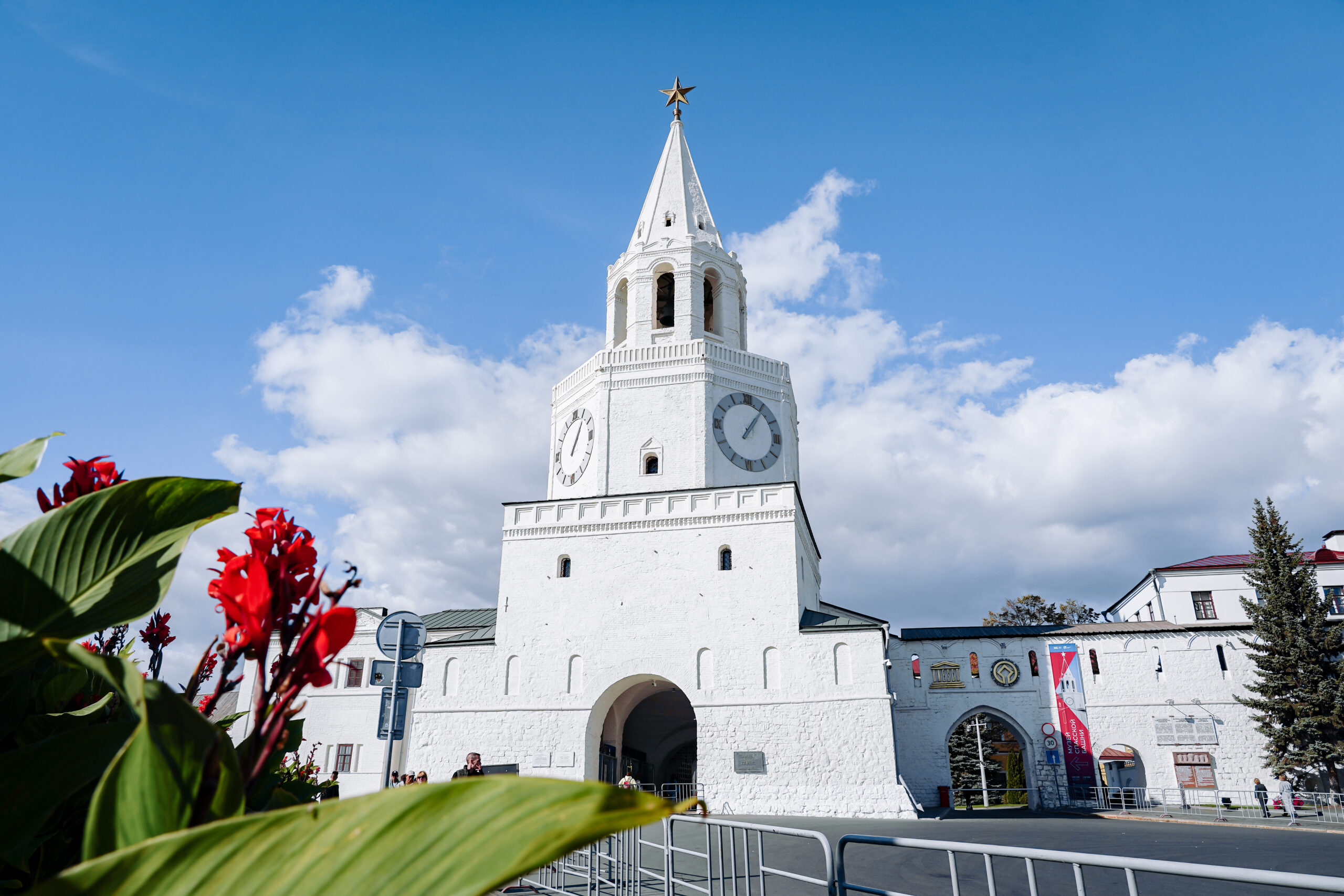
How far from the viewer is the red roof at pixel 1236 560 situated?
35844 millimetres

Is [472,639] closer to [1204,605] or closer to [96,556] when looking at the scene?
[96,556]

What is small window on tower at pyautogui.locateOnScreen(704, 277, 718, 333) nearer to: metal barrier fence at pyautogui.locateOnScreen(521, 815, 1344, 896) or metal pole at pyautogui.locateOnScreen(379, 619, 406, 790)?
metal barrier fence at pyautogui.locateOnScreen(521, 815, 1344, 896)

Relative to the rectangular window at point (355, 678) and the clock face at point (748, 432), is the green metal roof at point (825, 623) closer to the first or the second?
the clock face at point (748, 432)

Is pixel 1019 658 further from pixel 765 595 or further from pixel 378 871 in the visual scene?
pixel 378 871

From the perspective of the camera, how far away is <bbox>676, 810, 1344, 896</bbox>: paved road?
980 centimetres

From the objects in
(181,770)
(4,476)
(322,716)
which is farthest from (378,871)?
(322,716)

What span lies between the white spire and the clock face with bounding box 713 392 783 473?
6.17 metres

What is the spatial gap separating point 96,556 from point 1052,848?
16.5 metres

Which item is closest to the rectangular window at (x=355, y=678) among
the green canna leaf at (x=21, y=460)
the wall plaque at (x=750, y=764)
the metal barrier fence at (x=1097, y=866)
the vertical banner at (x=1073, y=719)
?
the wall plaque at (x=750, y=764)

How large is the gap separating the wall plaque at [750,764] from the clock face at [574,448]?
10318 millimetres

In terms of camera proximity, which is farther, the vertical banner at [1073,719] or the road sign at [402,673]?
the vertical banner at [1073,719]

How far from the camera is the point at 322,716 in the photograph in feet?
97.2

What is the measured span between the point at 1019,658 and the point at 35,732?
99.8 feet

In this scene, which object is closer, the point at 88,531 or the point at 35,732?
the point at 88,531
